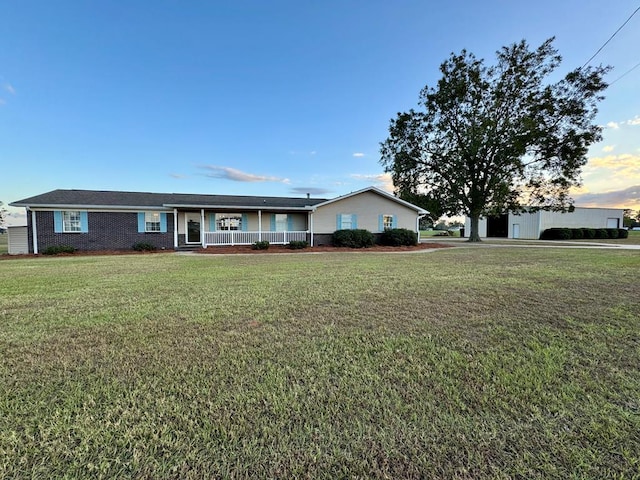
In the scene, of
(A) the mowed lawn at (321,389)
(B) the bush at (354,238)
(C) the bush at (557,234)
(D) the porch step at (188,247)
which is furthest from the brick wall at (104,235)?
Answer: (C) the bush at (557,234)

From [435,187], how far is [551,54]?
40.6 feet

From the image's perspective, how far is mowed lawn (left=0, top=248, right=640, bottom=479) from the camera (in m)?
1.65

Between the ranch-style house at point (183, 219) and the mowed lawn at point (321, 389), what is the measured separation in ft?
42.7

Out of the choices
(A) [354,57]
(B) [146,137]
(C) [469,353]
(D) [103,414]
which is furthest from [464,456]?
(B) [146,137]

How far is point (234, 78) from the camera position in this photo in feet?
52.8

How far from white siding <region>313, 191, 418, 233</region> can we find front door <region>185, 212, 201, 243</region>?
768 cm

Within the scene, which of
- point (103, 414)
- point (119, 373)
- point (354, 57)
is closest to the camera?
point (103, 414)

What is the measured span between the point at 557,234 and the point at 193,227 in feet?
118

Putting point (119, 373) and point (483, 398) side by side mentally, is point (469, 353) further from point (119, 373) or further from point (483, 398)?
point (119, 373)

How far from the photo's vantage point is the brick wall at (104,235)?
15180 mm

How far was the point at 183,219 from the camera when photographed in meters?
18.3

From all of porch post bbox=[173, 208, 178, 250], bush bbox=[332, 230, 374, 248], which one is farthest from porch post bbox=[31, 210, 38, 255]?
bush bbox=[332, 230, 374, 248]

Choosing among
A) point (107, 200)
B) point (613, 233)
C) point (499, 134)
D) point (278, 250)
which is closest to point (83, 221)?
point (107, 200)

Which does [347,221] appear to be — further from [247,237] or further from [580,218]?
[580,218]
